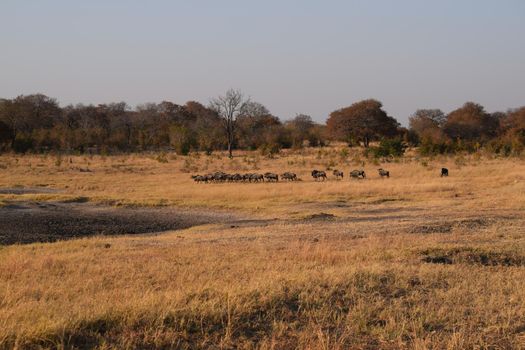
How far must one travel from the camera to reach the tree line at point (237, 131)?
182ft

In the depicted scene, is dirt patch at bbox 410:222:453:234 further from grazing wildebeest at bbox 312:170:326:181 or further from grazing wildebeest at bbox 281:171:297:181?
grazing wildebeest at bbox 281:171:297:181

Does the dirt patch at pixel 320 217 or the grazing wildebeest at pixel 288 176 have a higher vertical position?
the grazing wildebeest at pixel 288 176

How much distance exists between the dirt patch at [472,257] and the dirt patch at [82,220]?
958cm

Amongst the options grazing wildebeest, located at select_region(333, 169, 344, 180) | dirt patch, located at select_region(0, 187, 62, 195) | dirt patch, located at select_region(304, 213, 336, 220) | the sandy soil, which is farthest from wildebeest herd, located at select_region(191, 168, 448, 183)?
dirt patch, located at select_region(304, 213, 336, 220)

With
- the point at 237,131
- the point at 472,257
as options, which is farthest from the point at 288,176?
the point at 237,131

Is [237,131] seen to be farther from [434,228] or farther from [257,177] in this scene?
[434,228]

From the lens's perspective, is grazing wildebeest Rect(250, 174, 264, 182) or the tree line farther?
the tree line

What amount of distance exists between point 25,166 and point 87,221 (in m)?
24.3

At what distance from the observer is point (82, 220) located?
18750 mm

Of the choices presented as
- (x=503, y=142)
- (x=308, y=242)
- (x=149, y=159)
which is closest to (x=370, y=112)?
(x=503, y=142)

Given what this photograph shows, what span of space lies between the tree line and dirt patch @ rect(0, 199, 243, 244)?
98.4ft

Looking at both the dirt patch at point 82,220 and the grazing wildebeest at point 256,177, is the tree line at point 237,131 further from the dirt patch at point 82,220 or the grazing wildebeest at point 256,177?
the dirt patch at point 82,220

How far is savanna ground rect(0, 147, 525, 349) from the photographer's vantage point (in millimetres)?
5191

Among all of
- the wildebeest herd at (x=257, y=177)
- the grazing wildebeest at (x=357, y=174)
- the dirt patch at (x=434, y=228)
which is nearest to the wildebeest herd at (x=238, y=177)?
the wildebeest herd at (x=257, y=177)
